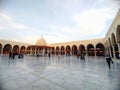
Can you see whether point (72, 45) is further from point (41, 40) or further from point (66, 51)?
point (41, 40)

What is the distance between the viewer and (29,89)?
269 cm

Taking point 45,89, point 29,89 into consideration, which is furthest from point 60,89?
point 29,89

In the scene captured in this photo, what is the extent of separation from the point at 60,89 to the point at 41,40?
33.1 m

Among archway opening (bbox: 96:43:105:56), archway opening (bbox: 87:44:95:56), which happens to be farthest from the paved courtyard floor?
archway opening (bbox: 87:44:95:56)

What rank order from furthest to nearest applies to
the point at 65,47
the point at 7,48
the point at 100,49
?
the point at 7,48, the point at 65,47, the point at 100,49

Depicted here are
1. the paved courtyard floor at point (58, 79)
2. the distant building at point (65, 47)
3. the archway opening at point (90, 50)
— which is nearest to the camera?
the paved courtyard floor at point (58, 79)

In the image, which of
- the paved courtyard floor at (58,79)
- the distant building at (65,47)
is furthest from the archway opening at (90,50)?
the paved courtyard floor at (58,79)

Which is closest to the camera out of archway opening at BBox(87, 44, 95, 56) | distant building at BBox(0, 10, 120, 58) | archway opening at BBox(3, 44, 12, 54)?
distant building at BBox(0, 10, 120, 58)

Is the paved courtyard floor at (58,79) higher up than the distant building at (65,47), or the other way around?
the distant building at (65,47)

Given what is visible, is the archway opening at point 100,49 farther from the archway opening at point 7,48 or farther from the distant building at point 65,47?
the archway opening at point 7,48

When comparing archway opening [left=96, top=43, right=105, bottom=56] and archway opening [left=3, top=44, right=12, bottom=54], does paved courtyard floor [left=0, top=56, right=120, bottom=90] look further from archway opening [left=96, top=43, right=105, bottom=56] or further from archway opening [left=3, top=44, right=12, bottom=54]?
archway opening [left=3, top=44, right=12, bottom=54]

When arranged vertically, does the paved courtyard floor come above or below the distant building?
below

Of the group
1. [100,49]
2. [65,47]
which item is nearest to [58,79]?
[100,49]

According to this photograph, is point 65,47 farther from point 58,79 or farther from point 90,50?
point 58,79
